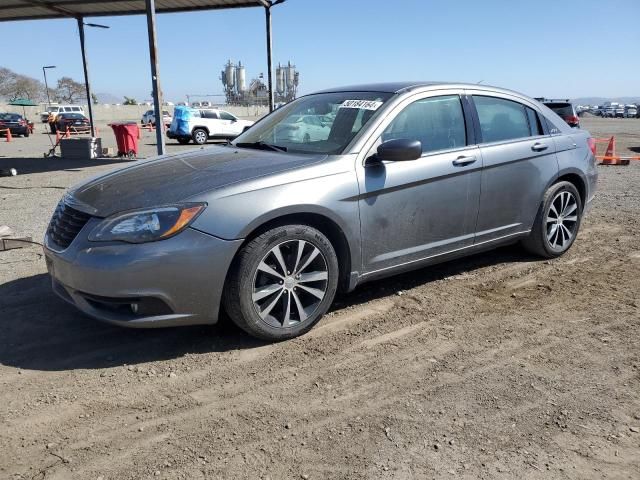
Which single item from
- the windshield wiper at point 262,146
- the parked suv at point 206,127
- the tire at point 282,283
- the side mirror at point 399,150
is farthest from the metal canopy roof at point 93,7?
the tire at point 282,283

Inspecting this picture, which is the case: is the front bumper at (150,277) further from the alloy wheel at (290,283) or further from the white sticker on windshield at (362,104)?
the white sticker on windshield at (362,104)

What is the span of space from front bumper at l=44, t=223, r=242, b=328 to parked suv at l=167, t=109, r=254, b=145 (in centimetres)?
2057

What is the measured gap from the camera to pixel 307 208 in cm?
334

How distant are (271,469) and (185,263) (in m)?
1.26

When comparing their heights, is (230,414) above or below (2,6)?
below

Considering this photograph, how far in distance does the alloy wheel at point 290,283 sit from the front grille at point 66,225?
1.13m

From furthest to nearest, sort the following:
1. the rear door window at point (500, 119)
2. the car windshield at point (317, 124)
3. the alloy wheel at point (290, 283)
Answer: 1. the rear door window at point (500, 119)
2. the car windshield at point (317, 124)
3. the alloy wheel at point (290, 283)

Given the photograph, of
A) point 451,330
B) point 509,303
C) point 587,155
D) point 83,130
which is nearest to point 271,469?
point 451,330

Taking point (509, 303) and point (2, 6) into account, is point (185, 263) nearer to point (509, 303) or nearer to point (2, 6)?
→ point (509, 303)

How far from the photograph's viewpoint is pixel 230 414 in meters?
2.67

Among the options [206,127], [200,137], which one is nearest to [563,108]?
[206,127]

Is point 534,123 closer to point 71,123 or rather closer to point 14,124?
point 14,124

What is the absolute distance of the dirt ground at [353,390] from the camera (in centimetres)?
232

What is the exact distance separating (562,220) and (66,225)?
433 cm
